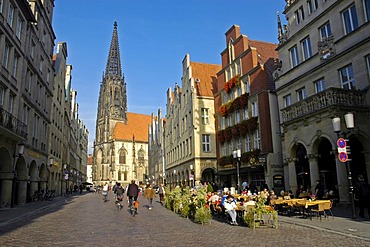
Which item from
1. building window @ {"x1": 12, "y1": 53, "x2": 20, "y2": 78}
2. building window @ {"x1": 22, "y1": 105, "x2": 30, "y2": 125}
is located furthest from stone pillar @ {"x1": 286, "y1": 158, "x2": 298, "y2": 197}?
building window @ {"x1": 22, "y1": 105, "x2": 30, "y2": 125}

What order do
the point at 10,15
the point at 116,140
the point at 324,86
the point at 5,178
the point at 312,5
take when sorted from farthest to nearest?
the point at 116,140 → the point at 312,5 → the point at 10,15 → the point at 5,178 → the point at 324,86

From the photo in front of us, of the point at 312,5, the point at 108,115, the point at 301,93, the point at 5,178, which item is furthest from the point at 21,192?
the point at 108,115

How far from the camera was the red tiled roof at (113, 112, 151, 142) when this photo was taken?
108 meters

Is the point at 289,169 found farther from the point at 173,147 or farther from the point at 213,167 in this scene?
the point at 173,147

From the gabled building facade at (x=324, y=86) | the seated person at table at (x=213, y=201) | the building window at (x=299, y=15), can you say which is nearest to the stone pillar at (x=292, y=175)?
the gabled building facade at (x=324, y=86)

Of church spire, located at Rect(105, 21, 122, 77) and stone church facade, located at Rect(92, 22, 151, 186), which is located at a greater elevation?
church spire, located at Rect(105, 21, 122, 77)

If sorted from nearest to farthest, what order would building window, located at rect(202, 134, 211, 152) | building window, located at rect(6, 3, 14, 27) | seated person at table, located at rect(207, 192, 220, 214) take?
seated person at table, located at rect(207, 192, 220, 214) < building window, located at rect(6, 3, 14, 27) < building window, located at rect(202, 134, 211, 152)

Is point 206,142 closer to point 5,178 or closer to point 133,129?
point 5,178

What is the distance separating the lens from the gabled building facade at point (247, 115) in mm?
25438

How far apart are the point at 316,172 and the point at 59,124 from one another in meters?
34.8

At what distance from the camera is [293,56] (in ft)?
75.4

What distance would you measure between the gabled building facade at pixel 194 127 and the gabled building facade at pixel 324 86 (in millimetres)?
15365

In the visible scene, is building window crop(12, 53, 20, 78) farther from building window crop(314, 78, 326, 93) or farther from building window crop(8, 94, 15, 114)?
building window crop(314, 78, 326, 93)

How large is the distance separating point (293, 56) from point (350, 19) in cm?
553
